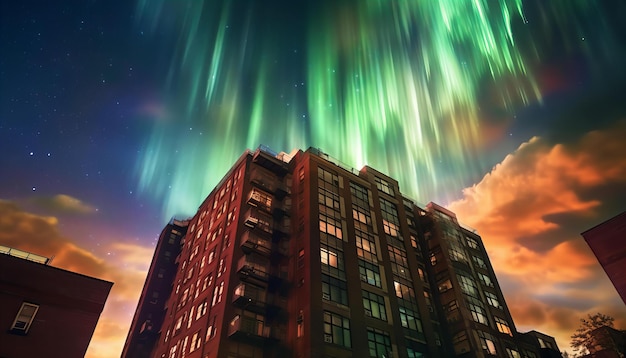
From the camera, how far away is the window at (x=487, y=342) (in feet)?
183

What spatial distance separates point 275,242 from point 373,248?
15267 millimetres

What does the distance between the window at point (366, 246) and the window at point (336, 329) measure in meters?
12.2

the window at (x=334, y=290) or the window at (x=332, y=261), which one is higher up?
the window at (x=332, y=261)

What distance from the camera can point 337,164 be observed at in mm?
66625

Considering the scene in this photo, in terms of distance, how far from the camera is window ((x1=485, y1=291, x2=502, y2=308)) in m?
66.5

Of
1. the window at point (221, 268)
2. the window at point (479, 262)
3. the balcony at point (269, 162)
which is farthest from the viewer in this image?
the window at point (479, 262)

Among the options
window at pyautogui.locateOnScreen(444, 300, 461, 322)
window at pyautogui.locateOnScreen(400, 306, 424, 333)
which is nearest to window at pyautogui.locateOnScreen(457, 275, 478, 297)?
window at pyautogui.locateOnScreen(444, 300, 461, 322)

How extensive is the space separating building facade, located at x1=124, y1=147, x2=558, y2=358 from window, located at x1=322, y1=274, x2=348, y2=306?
0.16m

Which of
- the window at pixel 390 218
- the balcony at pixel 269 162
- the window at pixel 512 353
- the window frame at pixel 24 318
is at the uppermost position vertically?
the balcony at pixel 269 162

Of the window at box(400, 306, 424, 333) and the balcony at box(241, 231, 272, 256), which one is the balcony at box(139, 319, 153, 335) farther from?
the window at box(400, 306, 424, 333)

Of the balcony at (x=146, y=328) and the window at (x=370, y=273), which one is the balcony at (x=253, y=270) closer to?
the window at (x=370, y=273)

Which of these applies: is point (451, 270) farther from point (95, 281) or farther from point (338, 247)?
point (95, 281)

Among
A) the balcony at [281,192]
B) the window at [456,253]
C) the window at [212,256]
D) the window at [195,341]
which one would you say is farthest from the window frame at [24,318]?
the window at [456,253]

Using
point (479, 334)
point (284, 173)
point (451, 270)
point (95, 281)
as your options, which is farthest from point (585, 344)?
point (95, 281)
